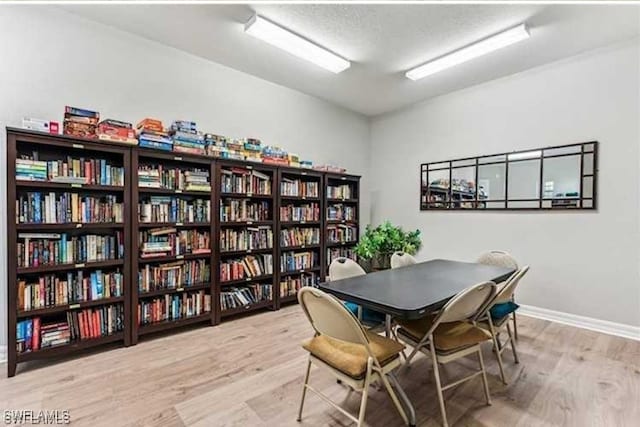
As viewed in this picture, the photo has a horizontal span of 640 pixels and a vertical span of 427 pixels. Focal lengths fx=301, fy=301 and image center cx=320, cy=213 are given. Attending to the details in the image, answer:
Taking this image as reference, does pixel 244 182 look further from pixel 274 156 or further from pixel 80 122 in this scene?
pixel 80 122

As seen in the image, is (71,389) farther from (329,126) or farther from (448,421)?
(329,126)

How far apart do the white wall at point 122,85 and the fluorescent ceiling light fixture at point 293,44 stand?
971mm

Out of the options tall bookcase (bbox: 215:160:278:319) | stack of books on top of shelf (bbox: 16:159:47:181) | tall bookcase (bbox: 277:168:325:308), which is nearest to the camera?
stack of books on top of shelf (bbox: 16:159:47:181)

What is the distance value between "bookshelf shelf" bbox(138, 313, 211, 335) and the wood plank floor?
117 millimetres

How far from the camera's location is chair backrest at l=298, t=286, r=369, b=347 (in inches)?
57.1

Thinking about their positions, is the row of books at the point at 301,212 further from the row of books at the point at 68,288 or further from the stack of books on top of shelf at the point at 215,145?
the row of books at the point at 68,288

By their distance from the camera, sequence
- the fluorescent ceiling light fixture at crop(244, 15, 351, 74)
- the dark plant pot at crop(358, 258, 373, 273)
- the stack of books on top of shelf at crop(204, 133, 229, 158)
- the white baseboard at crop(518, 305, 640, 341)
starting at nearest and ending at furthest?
the fluorescent ceiling light fixture at crop(244, 15, 351, 74) → the white baseboard at crop(518, 305, 640, 341) → the stack of books on top of shelf at crop(204, 133, 229, 158) → the dark plant pot at crop(358, 258, 373, 273)

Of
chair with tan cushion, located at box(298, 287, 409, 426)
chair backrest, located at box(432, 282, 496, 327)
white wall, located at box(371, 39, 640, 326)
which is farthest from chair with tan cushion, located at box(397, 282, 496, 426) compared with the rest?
white wall, located at box(371, 39, 640, 326)

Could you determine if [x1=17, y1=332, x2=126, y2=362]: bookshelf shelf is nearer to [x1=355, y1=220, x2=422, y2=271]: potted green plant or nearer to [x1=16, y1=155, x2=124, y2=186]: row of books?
[x1=16, y1=155, x2=124, y2=186]: row of books

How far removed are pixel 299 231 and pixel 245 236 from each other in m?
0.83

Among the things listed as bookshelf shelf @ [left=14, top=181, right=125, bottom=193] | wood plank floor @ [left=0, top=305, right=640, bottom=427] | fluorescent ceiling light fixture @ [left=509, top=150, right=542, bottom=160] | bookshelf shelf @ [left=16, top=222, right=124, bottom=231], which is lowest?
wood plank floor @ [left=0, top=305, right=640, bottom=427]

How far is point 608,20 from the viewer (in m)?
2.74

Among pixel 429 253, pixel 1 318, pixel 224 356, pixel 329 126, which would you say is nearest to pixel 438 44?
pixel 329 126

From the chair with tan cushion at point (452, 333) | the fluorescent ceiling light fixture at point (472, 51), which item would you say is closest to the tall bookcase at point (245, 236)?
the chair with tan cushion at point (452, 333)
